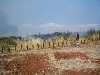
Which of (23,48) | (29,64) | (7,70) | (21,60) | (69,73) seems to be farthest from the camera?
(23,48)

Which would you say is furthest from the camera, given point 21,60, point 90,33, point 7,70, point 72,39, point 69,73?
point 90,33

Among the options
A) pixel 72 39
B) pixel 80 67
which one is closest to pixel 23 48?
pixel 72 39

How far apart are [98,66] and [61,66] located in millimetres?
3083

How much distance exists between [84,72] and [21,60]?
23.0ft

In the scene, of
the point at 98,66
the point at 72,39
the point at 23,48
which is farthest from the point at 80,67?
the point at 72,39

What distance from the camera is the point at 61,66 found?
17.9 metres

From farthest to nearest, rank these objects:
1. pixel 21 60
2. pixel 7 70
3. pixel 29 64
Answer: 1. pixel 21 60
2. pixel 29 64
3. pixel 7 70

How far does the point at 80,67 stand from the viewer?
1717 cm

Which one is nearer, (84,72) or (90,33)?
(84,72)

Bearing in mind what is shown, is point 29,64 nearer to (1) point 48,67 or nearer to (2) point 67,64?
(1) point 48,67

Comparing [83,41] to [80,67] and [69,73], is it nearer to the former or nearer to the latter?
[80,67]

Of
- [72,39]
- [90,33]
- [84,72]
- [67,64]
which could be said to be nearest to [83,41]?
[72,39]

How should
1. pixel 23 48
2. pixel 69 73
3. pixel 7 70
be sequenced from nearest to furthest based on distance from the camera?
1. pixel 69 73
2. pixel 7 70
3. pixel 23 48

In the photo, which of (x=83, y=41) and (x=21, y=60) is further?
(x=83, y=41)
